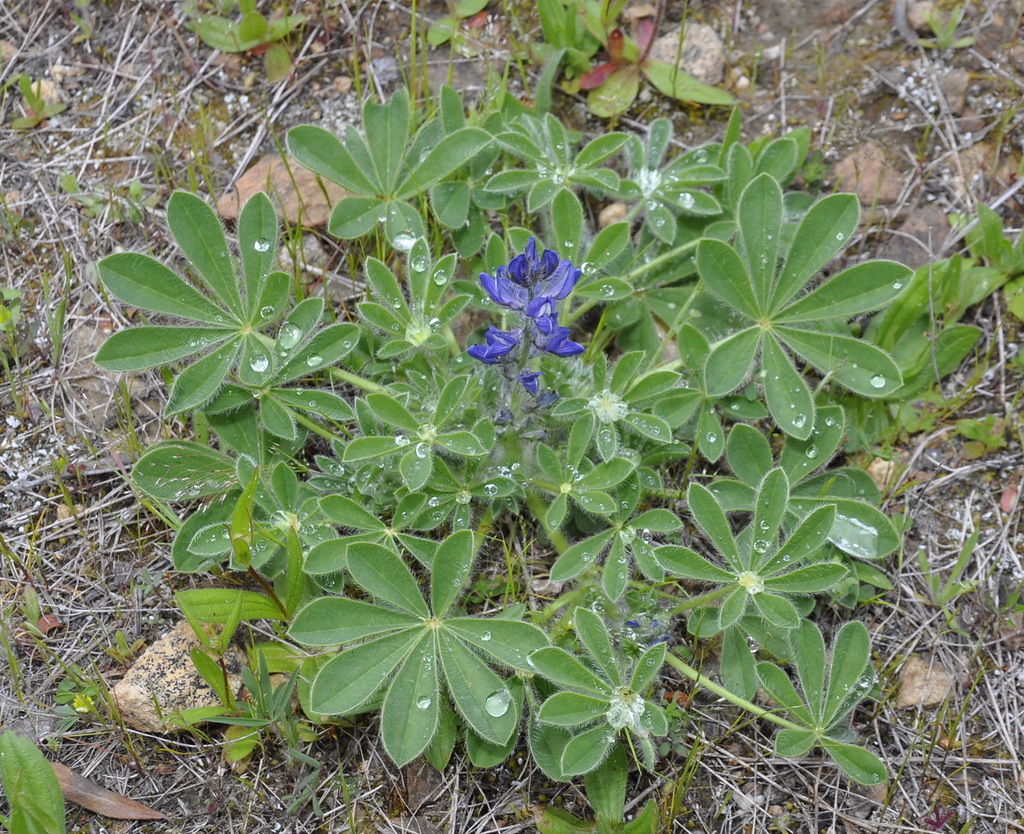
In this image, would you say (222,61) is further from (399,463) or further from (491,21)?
(399,463)

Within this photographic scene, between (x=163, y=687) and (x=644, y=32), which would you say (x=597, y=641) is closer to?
(x=163, y=687)

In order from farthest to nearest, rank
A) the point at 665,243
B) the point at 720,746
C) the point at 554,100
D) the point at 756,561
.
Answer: the point at 554,100 < the point at 665,243 < the point at 720,746 < the point at 756,561

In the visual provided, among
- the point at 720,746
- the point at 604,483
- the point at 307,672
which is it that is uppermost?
the point at 604,483

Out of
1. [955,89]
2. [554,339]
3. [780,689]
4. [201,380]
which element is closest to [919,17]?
[955,89]

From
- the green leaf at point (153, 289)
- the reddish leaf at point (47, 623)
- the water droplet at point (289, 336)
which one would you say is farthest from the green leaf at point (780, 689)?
the reddish leaf at point (47, 623)

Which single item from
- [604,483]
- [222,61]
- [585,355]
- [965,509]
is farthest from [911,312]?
[222,61]

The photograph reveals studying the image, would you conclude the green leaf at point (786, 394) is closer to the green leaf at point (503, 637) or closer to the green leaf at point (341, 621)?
the green leaf at point (503, 637)

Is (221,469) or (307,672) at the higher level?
(221,469)
